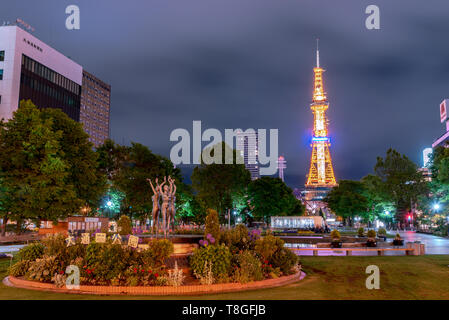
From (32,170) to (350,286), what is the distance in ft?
91.8

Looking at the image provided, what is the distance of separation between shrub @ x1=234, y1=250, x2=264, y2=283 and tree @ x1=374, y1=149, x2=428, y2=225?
6924cm

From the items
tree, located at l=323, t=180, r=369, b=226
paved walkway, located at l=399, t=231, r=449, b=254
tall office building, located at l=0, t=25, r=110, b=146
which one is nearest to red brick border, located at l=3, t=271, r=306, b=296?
paved walkway, located at l=399, t=231, r=449, b=254

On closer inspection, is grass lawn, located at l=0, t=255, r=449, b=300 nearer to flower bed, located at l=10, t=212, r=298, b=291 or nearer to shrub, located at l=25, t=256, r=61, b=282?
shrub, located at l=25, t=256, r=61, b=282

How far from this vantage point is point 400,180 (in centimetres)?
7575

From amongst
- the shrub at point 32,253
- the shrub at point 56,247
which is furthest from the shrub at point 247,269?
the shrub at point 32,253

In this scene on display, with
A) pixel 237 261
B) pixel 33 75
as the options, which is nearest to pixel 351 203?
pixel 33 75

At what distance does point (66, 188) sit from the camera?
1316 inches

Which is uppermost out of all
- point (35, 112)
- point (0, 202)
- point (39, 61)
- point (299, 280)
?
point (39, 61)

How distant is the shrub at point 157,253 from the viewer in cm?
1365

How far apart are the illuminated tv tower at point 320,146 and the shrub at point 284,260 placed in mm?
170158

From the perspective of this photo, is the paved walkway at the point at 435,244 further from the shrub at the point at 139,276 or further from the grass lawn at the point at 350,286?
the shrub at the point at 139,276

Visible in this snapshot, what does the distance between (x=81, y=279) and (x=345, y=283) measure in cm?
960
